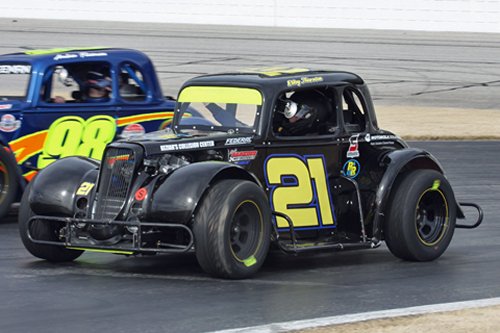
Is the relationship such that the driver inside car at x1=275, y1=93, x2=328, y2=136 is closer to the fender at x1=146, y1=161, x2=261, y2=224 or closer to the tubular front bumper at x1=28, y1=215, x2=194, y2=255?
the fender at x1=146, y1=161, x2=261, y2=224

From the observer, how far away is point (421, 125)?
2180cm

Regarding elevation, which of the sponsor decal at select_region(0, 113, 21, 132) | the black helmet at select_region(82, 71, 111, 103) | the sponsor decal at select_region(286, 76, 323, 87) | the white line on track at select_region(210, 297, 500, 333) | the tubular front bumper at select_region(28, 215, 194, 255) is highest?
the sponsor decal at select_region(286, 76, 323, 87)

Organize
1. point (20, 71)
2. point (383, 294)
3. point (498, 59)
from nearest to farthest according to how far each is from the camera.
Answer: point (383, 294) → point (20, 71) → point (498, 59)

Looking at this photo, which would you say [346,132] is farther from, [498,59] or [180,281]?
[498,59]

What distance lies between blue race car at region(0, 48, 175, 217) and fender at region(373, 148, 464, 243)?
12.8 feet

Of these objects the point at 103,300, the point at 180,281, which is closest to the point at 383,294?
the point at 180,281

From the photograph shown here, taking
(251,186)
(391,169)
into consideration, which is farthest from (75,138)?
(251,186)

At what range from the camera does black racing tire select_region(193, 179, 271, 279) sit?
8.18 m

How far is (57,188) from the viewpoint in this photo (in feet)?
29.5

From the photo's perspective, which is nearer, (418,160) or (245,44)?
(418,160)

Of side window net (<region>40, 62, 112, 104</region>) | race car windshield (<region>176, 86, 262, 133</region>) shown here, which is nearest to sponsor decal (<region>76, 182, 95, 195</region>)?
race car windshield (<region>176, 86, 262, 133</region>)

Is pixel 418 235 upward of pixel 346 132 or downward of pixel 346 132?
downward

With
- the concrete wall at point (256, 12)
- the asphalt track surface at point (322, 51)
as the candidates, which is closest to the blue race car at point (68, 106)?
the asphalt track surface at point (322, 51)

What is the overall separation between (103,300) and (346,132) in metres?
3.05
